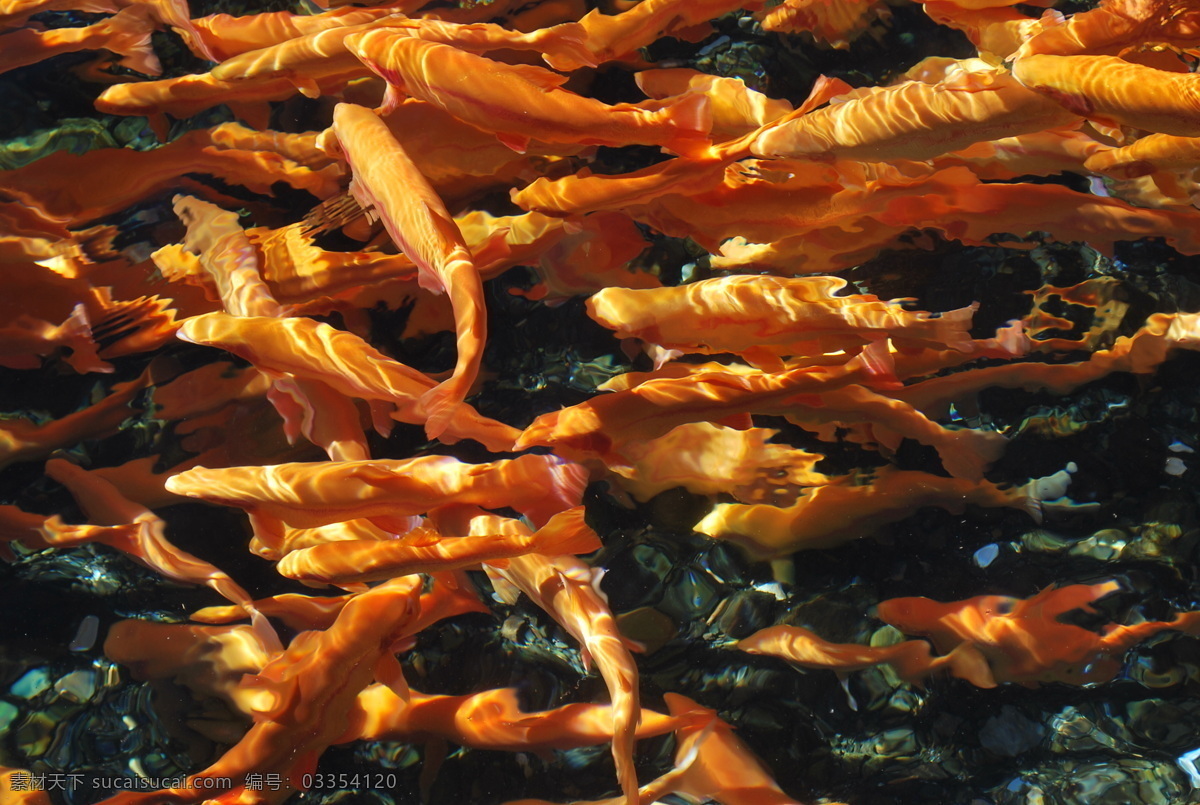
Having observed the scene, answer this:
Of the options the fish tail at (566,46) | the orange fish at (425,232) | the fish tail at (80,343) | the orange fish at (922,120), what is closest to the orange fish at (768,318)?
the orange fish at (922,120)

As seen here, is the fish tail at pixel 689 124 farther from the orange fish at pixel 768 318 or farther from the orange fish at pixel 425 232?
the orange fish at pixel 425 232

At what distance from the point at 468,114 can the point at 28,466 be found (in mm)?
2175

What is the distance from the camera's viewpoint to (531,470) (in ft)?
8.12

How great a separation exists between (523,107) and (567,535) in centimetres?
132

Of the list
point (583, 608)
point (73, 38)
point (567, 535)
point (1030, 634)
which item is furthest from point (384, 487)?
point (73, 38)

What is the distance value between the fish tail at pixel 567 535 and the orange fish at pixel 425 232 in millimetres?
421

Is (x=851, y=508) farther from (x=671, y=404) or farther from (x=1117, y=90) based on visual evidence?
(x=1117, y=90)

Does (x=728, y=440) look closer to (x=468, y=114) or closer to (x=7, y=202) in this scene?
(x=468, y=114)

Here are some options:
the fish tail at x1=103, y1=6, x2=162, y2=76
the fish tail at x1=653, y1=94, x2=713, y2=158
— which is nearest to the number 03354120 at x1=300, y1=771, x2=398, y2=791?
Answer: the fish tail at x1=653, y1=94, x2=713, y2=158

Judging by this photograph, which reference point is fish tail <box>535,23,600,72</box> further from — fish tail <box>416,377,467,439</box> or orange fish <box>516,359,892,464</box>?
fish tail <box>416,377,467,439</box>

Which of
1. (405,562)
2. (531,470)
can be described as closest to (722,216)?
(531,470)

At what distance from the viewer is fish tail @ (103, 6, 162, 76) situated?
11.8 ft

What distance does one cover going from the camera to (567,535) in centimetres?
230

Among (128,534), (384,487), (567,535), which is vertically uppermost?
(384,487)
